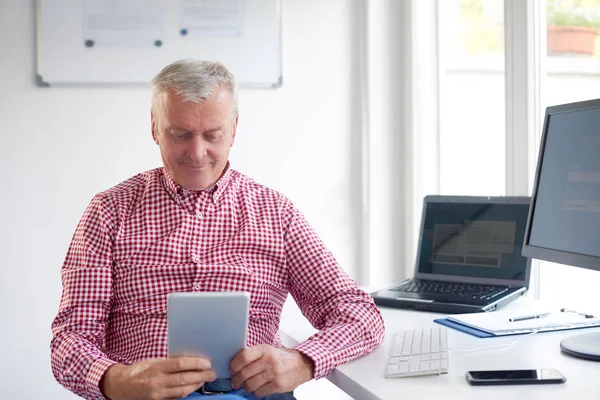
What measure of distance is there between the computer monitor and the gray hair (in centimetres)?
71

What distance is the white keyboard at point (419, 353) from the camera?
132 cm

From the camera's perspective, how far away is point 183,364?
131 centimetres

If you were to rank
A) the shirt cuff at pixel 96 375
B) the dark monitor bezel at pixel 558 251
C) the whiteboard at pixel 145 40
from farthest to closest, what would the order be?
the whiteboard at pixel 145 40 < the dark monitor bezel at pixel 558 251 < the shirt cuff at pixel 96 375

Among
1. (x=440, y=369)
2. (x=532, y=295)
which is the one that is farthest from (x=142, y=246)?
(x=532, y=295)

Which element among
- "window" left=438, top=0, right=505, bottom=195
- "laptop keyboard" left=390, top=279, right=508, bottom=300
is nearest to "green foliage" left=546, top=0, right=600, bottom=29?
"window" left=438, top=0, right=505, bottom=195

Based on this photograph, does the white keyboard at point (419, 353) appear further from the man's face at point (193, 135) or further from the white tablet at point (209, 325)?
the man's face at point (193, 135)

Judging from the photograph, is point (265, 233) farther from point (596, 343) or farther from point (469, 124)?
point (469, 124)

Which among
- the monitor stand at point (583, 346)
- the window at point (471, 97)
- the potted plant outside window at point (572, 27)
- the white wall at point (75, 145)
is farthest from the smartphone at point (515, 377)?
the white wall at point (75, 145)

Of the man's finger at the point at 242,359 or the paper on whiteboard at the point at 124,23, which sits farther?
the paper on whiteboard at the point at 124,23

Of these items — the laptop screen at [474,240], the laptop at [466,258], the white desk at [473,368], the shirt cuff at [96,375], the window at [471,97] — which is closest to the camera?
the white desk at [473,368]

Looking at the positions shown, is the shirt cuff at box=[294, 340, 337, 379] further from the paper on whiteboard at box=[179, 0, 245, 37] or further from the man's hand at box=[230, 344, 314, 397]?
the paper on whiteboard at box=[179, 0, 245, 37]

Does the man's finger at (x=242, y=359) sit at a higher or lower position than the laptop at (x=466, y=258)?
lower

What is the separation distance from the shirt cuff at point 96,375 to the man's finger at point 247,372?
9.7 inches

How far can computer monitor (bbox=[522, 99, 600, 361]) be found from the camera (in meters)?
1.50
